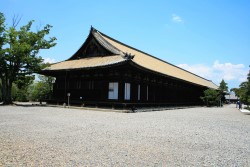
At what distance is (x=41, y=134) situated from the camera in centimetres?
686

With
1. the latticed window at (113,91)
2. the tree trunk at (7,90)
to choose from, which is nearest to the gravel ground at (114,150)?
the latticed window at (113,91)

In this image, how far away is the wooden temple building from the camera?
62.0ft

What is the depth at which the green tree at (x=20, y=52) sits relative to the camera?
20672 mm

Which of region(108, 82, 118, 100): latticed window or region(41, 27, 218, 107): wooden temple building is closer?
region(41, 27, 218, 107): wooden temple building

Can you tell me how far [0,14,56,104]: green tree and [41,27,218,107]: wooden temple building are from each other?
184 centimetres

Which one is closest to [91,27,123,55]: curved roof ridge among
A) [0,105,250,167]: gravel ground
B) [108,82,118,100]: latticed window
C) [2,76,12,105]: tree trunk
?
[108,82,118,100]: latticed window

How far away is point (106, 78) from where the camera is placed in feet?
64.8

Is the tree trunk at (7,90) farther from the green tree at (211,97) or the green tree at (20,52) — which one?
the green tree at (211,97)

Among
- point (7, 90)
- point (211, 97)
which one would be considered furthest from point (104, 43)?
point (211, 97)

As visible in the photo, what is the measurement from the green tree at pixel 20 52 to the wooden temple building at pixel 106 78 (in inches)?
72.6

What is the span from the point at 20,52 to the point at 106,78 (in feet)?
27.6

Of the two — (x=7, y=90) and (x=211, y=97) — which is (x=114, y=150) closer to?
(x=7, y=90)

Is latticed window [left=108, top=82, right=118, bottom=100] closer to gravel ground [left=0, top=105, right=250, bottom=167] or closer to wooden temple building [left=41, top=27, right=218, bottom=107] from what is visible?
wooden temple building [left=41, top=27, right=218, bottom=107]

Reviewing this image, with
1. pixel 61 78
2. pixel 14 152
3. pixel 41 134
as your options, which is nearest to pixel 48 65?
pixel 61 78
